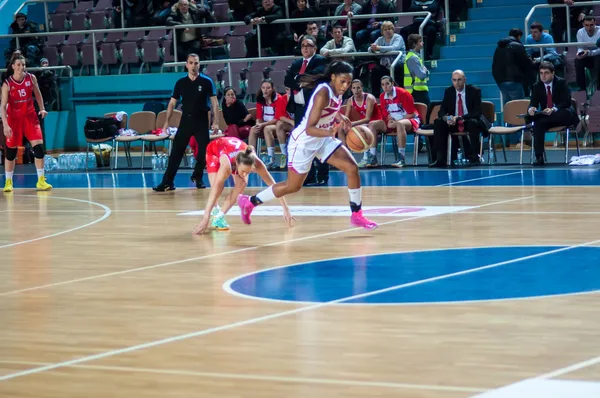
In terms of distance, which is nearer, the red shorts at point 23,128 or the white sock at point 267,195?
the white sock at point 267,195

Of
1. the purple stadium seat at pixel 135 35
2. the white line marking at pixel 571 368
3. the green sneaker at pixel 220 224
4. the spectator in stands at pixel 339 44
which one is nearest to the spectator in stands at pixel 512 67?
the spectator in stands at pixel 339 44

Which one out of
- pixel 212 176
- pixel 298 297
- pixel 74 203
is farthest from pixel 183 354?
pixel 74 203

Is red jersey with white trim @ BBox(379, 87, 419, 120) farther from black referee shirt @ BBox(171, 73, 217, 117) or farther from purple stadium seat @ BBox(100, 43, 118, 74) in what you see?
purple stadium seat @ BBox(100, 43, 118, 74)

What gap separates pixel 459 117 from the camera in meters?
17.4

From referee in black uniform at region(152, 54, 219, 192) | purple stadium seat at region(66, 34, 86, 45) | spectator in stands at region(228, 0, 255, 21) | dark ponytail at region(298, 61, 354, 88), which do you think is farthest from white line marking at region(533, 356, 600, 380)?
purple stadium seat at region(66, 34, 86, 45)

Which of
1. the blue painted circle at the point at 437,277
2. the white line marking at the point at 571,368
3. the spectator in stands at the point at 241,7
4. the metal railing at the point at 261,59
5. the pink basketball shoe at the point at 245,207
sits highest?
the spectator in stands at the point at 241,7

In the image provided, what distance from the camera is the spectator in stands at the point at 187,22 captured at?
74.8ft

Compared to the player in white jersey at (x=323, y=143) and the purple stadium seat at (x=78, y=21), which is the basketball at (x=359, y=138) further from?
the purple stadium seat at (x=78, y=21)

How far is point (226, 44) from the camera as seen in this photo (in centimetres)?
2280

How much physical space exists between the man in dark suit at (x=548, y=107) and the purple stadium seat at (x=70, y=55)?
1118 cm

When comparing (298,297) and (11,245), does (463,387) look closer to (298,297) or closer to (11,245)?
(298,297)

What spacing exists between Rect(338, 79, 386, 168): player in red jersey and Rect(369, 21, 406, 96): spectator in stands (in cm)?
169

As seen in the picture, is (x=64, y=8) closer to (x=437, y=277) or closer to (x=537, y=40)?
(x=537, y=40)

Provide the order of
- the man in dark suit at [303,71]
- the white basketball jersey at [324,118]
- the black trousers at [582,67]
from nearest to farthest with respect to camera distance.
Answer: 1. the white basketball jersey at [324,118]
2. the man in dark suit at [303,71]
3. the black trousers at [582,67]
